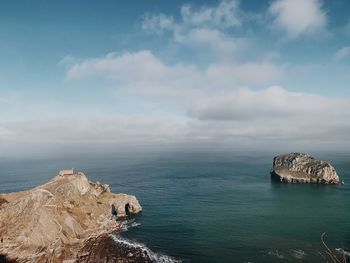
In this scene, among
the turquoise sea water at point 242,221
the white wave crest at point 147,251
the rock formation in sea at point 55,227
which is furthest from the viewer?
the turquoise sea water at point 242,221

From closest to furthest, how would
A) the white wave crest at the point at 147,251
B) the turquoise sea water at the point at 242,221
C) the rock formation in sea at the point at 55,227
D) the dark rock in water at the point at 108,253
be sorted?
the rock formation in sea at the point at 55,227
the dark rock in water at the point at 108,253
the white wave crest at the point at 147,251
the turquoise sea water at the point at 242,221

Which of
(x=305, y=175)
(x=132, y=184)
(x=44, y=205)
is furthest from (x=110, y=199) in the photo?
(x=305, y=175)

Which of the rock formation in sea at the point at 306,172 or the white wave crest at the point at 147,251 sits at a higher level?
the rock formation in sea at the point at 306,172

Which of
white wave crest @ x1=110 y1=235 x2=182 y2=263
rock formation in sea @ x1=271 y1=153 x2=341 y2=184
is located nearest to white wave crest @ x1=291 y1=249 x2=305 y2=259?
white wave crest @ x1=110 y1=235 x2=182 y2=263

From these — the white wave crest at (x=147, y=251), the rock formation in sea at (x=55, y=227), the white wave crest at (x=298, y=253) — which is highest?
the rock formation in sea at (x=55, y=227)

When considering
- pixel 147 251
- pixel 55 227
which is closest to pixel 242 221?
pixel 147 251

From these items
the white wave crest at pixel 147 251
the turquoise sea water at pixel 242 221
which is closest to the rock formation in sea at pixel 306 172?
the turquoise sea water at pixel 242 221

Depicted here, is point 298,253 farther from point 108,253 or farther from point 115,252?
point 108,253

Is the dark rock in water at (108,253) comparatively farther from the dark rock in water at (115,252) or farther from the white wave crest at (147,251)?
the white wave crest at (147,251)
